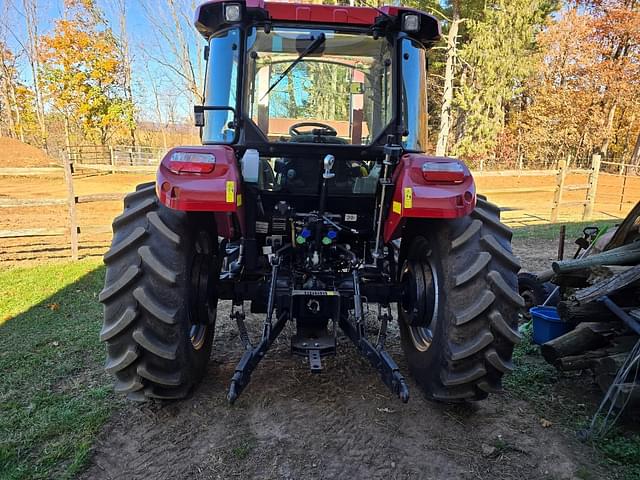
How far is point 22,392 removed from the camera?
318cm

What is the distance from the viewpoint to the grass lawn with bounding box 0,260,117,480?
249cm

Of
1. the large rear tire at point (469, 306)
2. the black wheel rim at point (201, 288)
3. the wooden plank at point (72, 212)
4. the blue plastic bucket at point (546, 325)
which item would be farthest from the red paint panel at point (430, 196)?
the wooden plank at point (72, 212)

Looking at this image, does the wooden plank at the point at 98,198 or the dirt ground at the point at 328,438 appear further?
the wooden plank at the point at 98,198

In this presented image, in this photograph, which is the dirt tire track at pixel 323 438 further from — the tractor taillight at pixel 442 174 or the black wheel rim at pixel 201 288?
the tractor taillight at pixel 442 174

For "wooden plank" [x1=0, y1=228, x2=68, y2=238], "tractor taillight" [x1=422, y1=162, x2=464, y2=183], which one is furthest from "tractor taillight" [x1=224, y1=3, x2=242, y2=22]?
"wooden plank" [x1=0, y1=228, x2=68, y2=238]

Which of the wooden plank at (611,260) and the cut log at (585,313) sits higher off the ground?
the wooden plank at (611,260)

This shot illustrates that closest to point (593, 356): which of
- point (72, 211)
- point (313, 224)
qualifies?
point (313, 224)

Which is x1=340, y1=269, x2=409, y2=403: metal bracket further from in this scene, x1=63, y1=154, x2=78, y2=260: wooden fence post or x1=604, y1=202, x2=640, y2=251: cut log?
x1=63, y1=154, x2=78, y2=260: wooden fence post

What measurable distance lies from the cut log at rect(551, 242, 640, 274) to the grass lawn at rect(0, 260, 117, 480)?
130 inches

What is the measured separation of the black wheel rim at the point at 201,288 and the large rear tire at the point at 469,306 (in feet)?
4.30

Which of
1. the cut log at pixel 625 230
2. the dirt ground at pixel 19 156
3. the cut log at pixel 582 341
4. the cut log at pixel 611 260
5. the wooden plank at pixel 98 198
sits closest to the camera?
the cut log at pixel 582 341

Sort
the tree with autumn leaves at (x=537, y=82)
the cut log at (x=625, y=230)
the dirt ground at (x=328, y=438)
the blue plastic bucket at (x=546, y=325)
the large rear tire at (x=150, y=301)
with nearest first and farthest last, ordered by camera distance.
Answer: the dirt ground at (x=328, y=438) → the large rear tire at (x=150, y=301) → the blue plastic bucket at (x=546, y=325) → the cut log at (x=625, y=230) → the tree with autumn leaves at (x=537, y=82)

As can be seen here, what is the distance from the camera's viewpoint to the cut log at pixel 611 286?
313 cm

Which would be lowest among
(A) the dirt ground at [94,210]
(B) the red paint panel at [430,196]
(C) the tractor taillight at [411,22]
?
(A) the dirt ground at [94,210]
